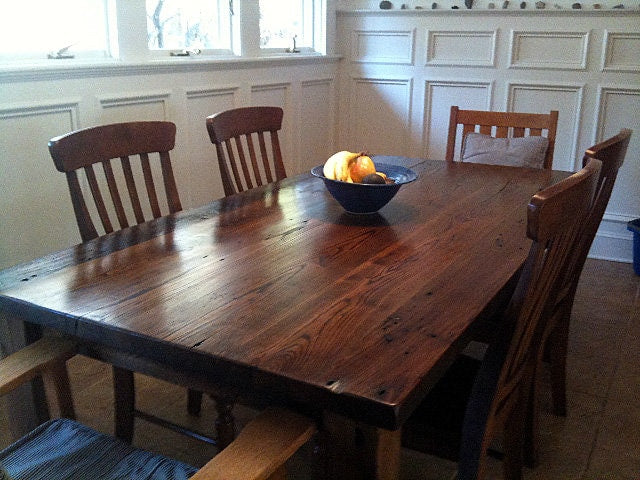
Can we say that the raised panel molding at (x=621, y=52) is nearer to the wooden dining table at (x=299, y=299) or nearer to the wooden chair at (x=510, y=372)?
the wooden dining table at (x=299, y=299)

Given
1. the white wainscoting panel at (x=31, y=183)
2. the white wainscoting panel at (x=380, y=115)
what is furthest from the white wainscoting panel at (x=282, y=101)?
the white wainscoting panel at (x=31, y=183)

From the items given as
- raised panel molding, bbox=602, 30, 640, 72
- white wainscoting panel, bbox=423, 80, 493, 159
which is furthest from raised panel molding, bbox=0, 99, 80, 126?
raised panel molding, bbox=602, 30, 640, 72

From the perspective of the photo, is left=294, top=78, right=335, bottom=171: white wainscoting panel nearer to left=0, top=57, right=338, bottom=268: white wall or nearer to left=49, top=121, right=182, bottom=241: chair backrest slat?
left=0, top=57, right=338, bottom=268: white wall

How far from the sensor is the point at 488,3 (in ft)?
12.9

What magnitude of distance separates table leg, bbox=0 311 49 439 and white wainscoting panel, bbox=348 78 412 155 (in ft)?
10.7

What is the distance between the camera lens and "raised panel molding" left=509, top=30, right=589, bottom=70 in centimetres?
377

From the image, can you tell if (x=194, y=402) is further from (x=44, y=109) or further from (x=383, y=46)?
(x=383, y=46)

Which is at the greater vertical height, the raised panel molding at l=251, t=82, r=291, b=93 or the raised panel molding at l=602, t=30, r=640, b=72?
the raised panel molding at l=602, t=30, r=640, b=72

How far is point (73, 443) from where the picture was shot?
1.33m

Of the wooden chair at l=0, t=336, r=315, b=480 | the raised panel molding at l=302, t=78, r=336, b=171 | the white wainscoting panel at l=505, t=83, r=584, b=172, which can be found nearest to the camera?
the wooden chair at l=0, t=336, r=315, b=480

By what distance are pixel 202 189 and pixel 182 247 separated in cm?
173

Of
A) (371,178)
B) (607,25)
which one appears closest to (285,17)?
(607,25)

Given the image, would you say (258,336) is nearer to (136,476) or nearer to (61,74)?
(136,476)

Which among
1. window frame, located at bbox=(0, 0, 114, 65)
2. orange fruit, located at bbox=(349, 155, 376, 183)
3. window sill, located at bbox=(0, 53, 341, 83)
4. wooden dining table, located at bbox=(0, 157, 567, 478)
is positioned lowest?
wooden dining table, located at bbox=(0, 157, 567, 478)
